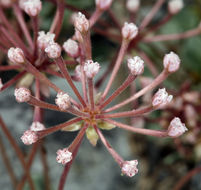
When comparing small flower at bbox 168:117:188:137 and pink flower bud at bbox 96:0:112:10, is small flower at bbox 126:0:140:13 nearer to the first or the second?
pink flower bud at bbox 96:0:112:10

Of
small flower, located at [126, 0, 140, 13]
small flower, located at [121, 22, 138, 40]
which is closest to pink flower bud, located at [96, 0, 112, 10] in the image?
small flower, located at [121, 22, 138, 40]

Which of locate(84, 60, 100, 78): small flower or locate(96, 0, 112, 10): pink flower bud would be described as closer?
locate(84, 60, 100, 78): small flower

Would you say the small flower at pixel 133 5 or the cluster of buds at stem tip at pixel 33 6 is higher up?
the small flower at pixel 133 5

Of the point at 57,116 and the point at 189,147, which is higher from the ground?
the point at 57,116

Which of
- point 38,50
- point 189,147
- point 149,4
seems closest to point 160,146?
point 189,147

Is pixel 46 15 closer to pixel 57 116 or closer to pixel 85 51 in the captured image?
pixel 57 116

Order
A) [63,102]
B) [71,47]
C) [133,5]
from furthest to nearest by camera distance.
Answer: [133,5], [71,47], [63,102]

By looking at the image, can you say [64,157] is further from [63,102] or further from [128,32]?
[128,32]

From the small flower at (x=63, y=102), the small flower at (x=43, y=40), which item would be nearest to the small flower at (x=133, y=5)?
the small flower at (x=43, y=40)

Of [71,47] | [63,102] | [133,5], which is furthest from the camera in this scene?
[133,5]

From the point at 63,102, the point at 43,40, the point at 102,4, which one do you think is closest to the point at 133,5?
the point at 102,4

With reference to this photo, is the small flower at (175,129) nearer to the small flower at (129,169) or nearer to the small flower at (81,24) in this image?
the small flower at (129,169)
